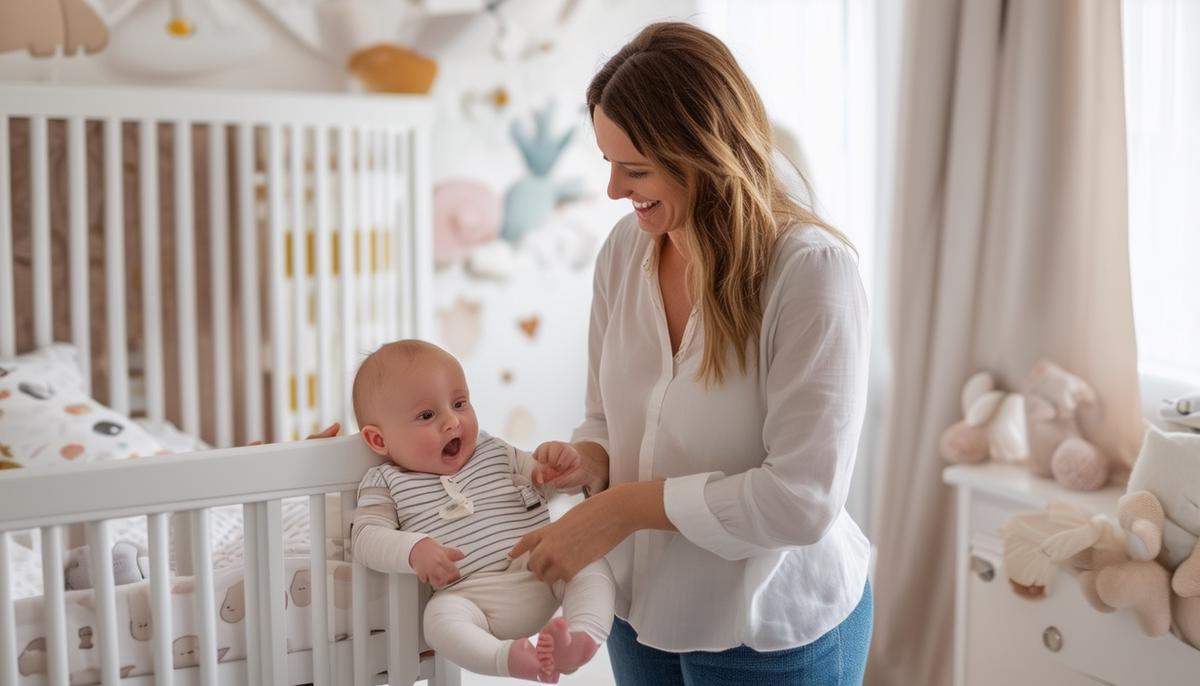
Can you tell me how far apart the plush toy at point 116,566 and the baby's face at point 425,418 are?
1.31 ft

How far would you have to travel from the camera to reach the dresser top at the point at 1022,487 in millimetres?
1926

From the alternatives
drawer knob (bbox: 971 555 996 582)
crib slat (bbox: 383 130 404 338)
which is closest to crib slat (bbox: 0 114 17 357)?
crib slat (bbox: 383 130 404 338)

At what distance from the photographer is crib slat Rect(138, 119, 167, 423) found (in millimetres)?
2365

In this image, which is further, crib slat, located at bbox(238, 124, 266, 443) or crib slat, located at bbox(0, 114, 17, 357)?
crib slat, located at bbox(238, 124, 266, 443)

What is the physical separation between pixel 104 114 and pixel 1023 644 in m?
1.96

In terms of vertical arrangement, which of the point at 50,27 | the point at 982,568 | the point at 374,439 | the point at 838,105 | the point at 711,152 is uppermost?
the point at 50,27

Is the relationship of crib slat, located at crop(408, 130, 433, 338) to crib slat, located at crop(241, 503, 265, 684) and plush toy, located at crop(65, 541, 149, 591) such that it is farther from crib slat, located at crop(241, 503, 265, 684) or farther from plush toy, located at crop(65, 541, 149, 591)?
crib slat, located at crop(241, 503, 265, 684)

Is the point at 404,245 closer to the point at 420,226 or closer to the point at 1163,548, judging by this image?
the point at 420,226

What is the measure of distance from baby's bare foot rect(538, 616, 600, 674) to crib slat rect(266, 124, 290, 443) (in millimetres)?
1541

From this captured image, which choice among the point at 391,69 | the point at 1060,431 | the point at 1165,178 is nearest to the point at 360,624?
the point at 1060,431

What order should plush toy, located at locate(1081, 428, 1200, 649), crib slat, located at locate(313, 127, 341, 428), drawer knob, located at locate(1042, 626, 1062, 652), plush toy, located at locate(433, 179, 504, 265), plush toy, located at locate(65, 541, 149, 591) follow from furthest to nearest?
1. plush toy, located at locate(433, 179, 504, 265)
2. crib slat, located at locate(313, 127, 341, 428)
3. drawer knob, located at locate(1042, 626, 1062, 652)
4. plush toy, located at locate(1081, 428, 1200, 649)
5. plush toy, located at locate(65, 541, 149, 591)

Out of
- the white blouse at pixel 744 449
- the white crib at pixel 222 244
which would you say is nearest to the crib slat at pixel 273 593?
the white blouse at pixel 744 449

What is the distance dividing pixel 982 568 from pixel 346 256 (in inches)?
56.0

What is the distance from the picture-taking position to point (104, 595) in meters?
1.22
